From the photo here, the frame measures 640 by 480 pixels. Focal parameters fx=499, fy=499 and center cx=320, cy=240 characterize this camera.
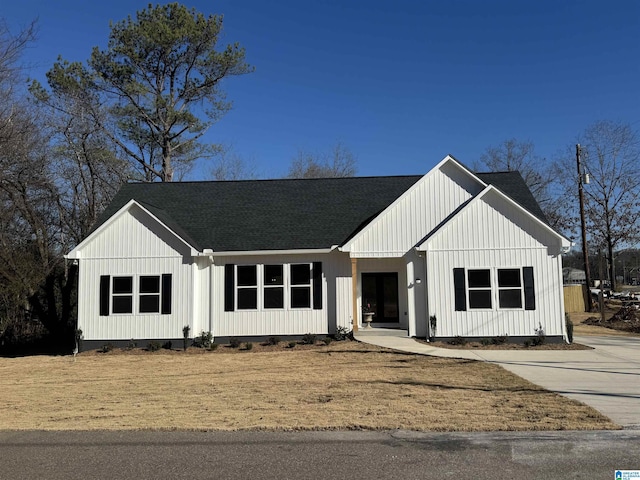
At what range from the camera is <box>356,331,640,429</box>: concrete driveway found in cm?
800

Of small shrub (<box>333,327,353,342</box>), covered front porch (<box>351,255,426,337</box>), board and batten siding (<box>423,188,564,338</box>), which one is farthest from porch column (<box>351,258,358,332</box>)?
board and batten siding (<box>423,188,564,338</box>)

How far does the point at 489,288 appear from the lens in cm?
1600

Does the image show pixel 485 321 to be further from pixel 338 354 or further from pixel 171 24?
pixel 171 24

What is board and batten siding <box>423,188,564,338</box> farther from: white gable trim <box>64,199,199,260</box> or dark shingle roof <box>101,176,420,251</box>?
white gable trim <box>64,199,199,260</box>

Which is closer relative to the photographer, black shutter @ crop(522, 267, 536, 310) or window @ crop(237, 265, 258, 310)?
black shutter @ crop(522, 267, 536, 310)

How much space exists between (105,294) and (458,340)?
11722 mm

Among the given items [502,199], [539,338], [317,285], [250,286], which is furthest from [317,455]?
[502,199]

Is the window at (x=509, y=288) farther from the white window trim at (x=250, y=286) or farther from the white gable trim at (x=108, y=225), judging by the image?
the white gable trim at (x=108, y=225)

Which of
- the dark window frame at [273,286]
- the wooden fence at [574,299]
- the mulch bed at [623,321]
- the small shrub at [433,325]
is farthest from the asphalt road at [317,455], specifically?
the wooden fence at [574,299]

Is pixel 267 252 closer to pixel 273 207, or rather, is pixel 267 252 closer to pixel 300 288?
pixel 300 288

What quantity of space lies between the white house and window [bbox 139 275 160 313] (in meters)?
0.03

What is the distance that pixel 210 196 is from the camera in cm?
2070

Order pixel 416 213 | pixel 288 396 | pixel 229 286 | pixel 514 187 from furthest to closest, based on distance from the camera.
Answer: pixel 514 187
pixel 229 286
pixel 416 213
pixel 288 396

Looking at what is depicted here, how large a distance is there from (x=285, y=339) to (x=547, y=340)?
8.44 meters
